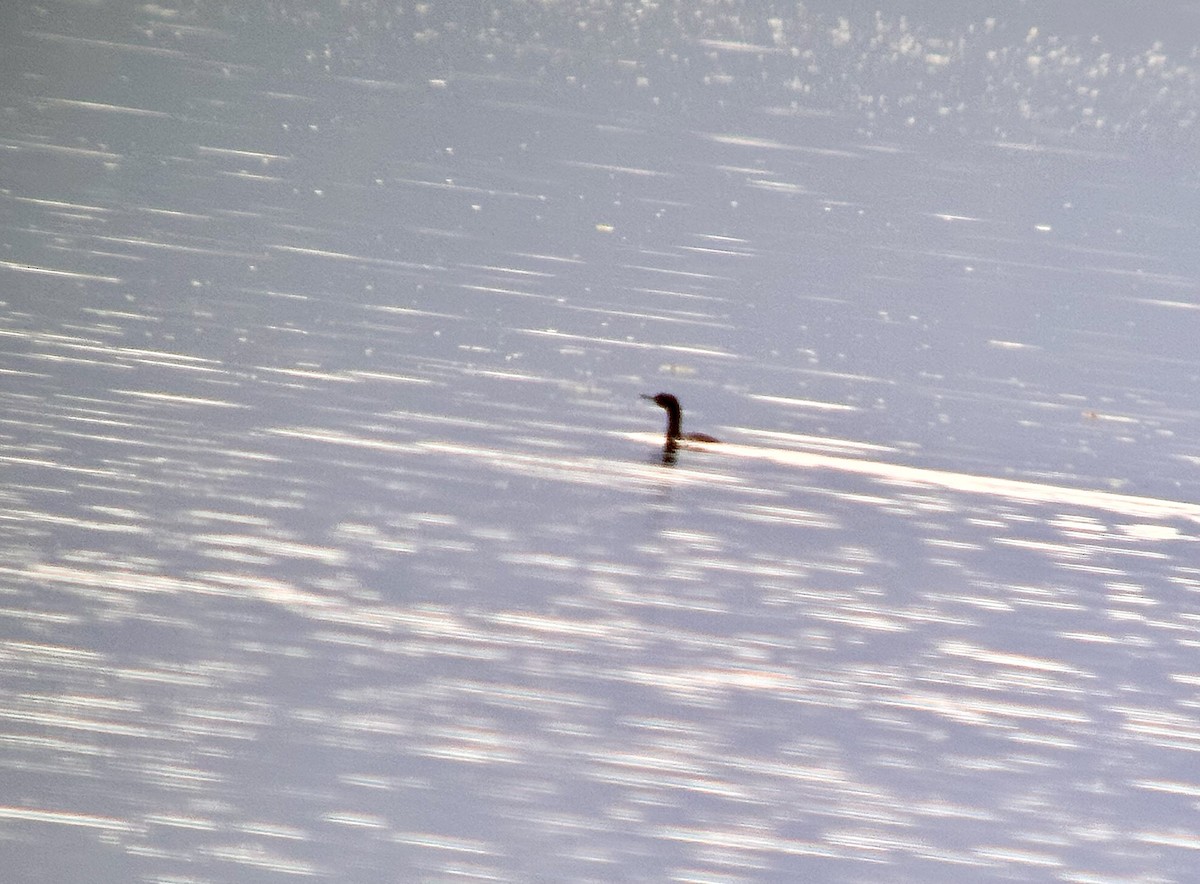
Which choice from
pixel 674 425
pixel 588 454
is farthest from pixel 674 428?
pixel 588 454

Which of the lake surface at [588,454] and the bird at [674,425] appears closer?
the lake surface at [588,454]

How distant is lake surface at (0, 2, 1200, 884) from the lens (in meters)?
2.26

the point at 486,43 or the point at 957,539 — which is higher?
the point at 486,43

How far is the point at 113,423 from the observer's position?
3613 mm

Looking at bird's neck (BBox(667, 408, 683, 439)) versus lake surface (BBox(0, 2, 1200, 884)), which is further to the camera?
bird's neck (BBox(667, 408, 683, 439))

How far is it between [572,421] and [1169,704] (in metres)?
1.57

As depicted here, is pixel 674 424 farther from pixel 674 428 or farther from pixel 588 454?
pixel 588 454

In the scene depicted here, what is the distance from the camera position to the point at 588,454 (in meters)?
3.82

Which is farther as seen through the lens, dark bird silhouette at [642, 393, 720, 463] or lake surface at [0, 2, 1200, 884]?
dark bird silhouette at [642, 393, 720, 463]

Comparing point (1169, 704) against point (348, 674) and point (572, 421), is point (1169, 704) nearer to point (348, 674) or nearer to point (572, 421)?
point (348, 674)

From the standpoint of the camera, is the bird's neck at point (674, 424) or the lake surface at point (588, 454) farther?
the bird's neck at point (674, 424)

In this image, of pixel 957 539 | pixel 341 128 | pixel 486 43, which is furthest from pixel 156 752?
pixel 486 43

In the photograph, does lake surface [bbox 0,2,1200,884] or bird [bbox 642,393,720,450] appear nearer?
lake surface [bbox 0,2,1200,884]

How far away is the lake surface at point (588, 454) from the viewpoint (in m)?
2.26
